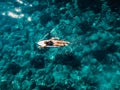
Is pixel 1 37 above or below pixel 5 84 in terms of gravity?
above

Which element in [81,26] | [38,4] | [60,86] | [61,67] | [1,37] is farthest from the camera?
[38,4]

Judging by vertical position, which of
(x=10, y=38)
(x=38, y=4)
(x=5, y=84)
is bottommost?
(x=5, y=84)

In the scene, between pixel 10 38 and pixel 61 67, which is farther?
pixel 10 38

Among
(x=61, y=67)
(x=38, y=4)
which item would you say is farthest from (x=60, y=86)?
(x=38, y=4)

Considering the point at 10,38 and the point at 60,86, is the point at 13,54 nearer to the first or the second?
the point at 10,38

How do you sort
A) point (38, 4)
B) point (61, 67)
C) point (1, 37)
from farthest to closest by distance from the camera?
point (38, 4) → point (1, 37) → point (61, 67)

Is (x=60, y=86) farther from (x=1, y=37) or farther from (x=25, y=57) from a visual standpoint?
(x=1, y=37)
